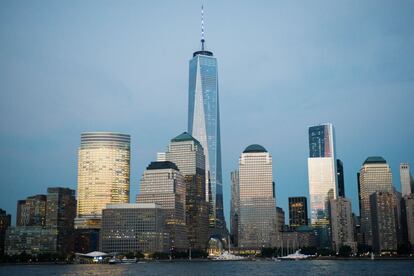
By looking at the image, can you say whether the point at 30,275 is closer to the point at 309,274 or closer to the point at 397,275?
the point at 309,274

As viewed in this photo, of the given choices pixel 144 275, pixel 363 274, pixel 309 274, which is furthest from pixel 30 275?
pixel 363 274

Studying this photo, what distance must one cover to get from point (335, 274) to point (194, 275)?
41478 mm

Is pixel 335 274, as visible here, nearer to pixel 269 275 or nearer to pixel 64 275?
pixel 269 275

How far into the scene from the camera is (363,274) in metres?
178

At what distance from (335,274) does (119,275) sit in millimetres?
64004

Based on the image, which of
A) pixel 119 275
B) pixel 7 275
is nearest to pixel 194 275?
pixel 119 275

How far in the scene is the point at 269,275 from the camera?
18262cm

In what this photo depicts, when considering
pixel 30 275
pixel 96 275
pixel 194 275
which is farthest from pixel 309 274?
pixel 30 275

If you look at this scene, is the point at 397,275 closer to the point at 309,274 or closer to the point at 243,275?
the point at 309,274

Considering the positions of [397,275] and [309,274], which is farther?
[309,274]

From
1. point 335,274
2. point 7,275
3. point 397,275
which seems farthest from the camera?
point 7,275

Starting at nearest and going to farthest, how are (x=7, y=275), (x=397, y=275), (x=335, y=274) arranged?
(x=397, y=275), (x=335, y=274), (x=7, y=275)

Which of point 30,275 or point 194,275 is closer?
point 194,275

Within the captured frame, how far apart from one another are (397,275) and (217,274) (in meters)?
52.6
